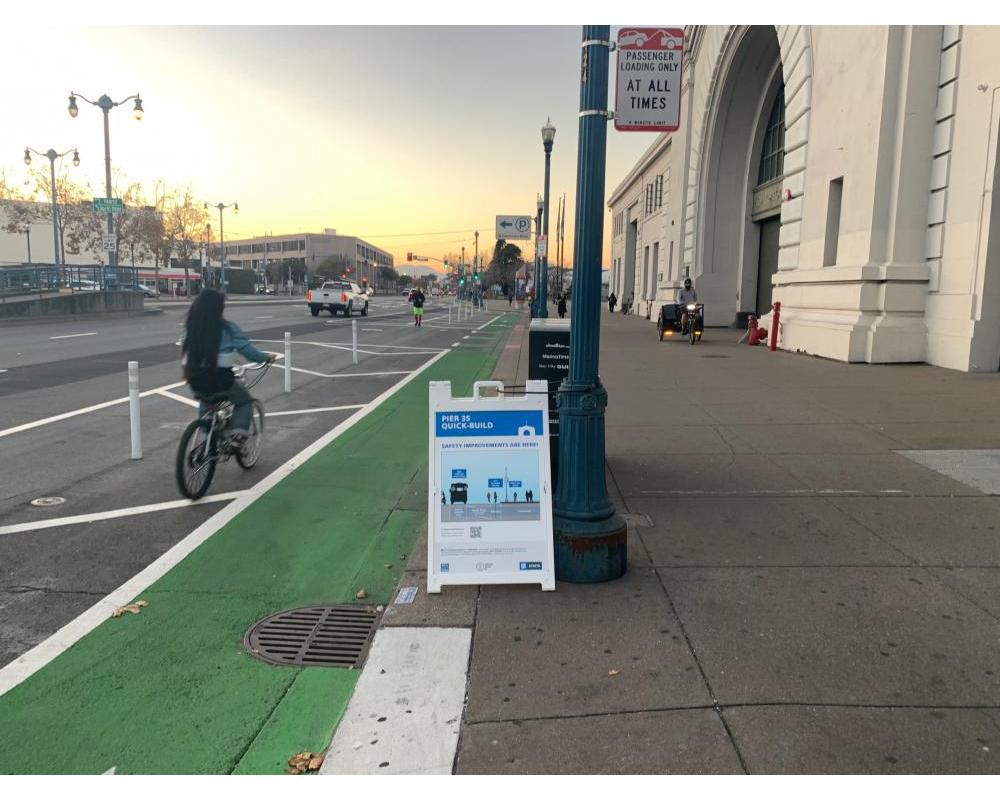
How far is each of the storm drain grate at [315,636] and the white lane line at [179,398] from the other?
24.4ft

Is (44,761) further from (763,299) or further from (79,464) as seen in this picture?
(763,299)

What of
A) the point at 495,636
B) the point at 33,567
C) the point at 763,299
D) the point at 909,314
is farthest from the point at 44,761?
the point at 763,299

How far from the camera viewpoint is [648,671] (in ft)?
11.1

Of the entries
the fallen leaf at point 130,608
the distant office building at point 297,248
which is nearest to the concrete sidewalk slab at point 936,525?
the fallen leaf at point 130,608

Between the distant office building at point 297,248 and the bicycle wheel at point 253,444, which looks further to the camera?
the distant office building at point 297,248

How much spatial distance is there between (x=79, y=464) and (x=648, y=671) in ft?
20.8

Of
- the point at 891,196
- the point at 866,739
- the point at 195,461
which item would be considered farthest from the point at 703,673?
the point at 891,196

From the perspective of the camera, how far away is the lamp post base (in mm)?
4348

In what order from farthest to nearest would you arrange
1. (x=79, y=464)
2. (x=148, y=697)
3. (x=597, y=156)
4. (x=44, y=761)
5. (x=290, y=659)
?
(x=79, y=464), (x=597, y=156), (x=290, y=659), (x=148, y=697), (x=44, y=761)

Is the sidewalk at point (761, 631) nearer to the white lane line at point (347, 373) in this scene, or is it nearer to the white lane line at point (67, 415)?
the white lane line at point (67, 415)


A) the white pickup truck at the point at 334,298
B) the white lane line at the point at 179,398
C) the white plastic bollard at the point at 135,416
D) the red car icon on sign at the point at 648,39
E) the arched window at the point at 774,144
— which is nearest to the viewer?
the red car icon on sign at the point at 648,39

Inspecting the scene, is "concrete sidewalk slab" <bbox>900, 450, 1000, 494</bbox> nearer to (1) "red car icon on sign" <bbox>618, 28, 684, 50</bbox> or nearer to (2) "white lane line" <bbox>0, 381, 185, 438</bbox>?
(1) "red car icon on sign" <bbox>618, 28, 684, 50</bbox>

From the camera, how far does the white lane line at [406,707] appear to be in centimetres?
282

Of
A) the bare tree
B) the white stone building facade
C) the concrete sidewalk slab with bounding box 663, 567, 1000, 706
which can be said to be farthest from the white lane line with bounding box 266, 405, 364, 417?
the bare tree
